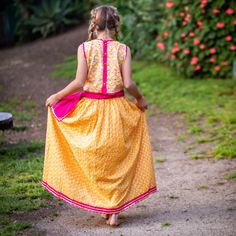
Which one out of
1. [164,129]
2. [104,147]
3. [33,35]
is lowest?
[33,35]

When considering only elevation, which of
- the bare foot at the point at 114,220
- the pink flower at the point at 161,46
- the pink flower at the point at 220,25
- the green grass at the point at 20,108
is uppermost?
the pink flower at the point at 220,25

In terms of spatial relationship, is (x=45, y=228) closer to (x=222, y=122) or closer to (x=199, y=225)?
(x=199, y=225)

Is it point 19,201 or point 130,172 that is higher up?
point 130,172

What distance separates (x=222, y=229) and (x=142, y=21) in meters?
8.21

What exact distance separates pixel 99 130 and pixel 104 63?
53cm

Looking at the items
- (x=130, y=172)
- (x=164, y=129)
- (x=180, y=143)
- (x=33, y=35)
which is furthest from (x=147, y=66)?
(x=130, y=172)

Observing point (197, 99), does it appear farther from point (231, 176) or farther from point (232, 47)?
point (231, 176)

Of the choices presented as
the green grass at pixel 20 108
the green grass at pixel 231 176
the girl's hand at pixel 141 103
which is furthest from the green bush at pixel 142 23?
the girl's hand at pixel 141 103

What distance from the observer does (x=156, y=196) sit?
17.8 ft

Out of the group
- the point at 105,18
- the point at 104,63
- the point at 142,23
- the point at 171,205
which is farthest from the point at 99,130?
the point at 142,23

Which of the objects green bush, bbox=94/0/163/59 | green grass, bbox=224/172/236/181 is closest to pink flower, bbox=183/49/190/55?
green bush, bbox=94/0/163/59

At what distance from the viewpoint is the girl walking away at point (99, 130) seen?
4469mm

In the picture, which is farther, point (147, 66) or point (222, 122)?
point (147, 66)

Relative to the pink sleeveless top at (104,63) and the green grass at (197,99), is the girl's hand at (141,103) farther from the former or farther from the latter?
the green grass at (197,99)
